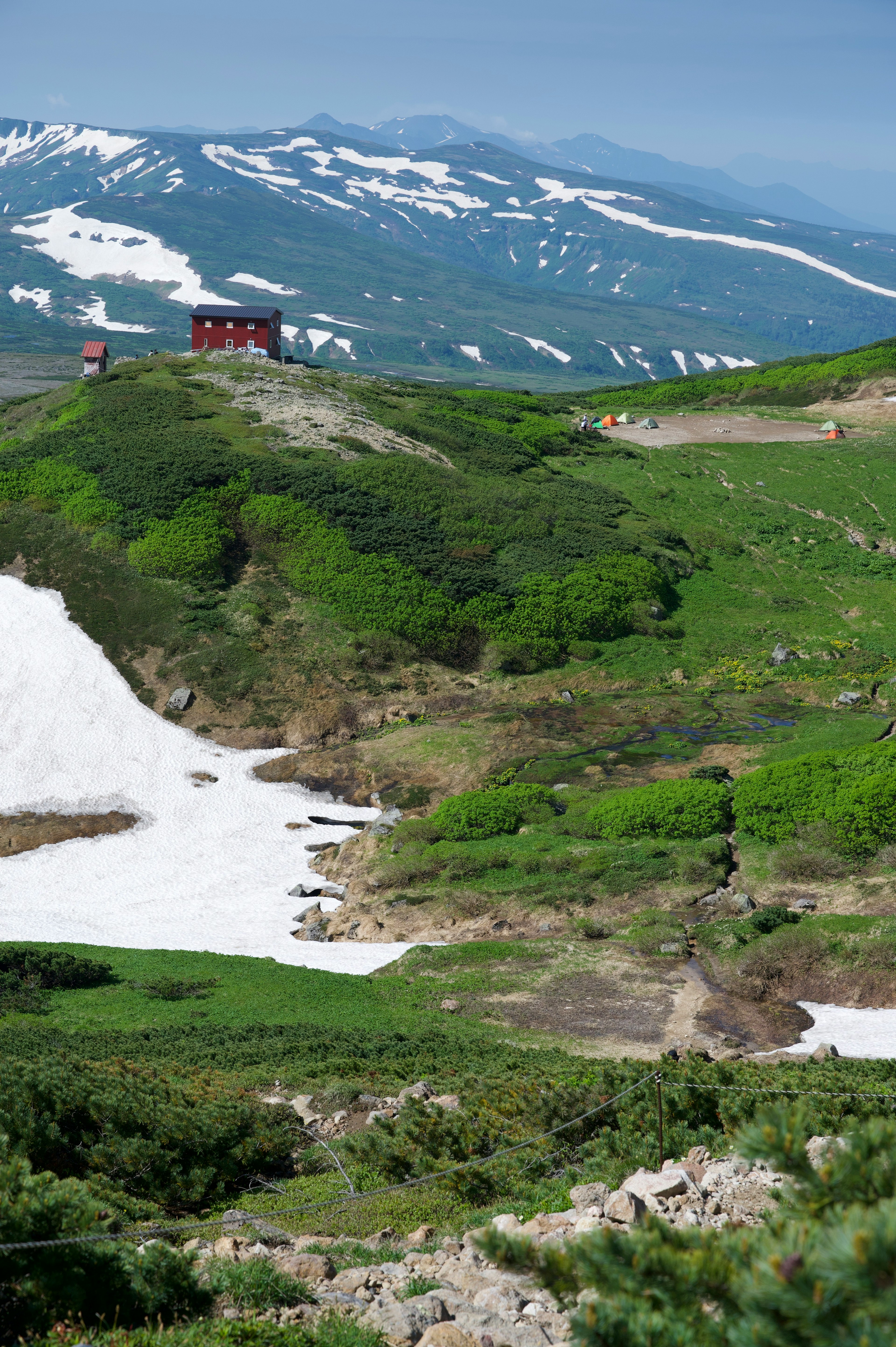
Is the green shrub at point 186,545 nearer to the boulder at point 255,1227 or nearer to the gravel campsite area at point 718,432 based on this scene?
the boulder at point 255,1227

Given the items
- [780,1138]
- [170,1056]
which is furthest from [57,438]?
Answer: [780,1138]

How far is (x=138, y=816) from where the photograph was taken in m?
38.0

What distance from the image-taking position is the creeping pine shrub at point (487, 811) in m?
33.9

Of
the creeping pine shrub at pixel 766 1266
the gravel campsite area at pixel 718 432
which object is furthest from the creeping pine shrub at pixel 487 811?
A: the gravel campsite area at pixel 718 432

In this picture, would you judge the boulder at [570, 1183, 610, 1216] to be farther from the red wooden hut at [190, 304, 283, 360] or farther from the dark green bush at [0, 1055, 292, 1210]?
the red wooden hut at [190, 304, 283, 360]

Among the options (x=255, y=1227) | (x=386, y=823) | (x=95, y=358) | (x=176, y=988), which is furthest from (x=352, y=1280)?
(x=95, y=358)

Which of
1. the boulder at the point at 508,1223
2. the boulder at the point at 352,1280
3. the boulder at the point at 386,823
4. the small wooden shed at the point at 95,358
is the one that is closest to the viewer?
the boulder at the point at 352,1280

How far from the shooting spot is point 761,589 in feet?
191

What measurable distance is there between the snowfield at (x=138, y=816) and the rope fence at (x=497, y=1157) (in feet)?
45.8

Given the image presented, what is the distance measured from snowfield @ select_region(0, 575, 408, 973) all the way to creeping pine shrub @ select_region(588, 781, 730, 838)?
8774 millimetres

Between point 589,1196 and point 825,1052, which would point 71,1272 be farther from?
point 825,1052

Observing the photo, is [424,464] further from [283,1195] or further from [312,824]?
[283,1195]

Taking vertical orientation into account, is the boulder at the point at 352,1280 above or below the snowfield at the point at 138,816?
above

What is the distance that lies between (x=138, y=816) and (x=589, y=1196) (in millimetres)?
30571
